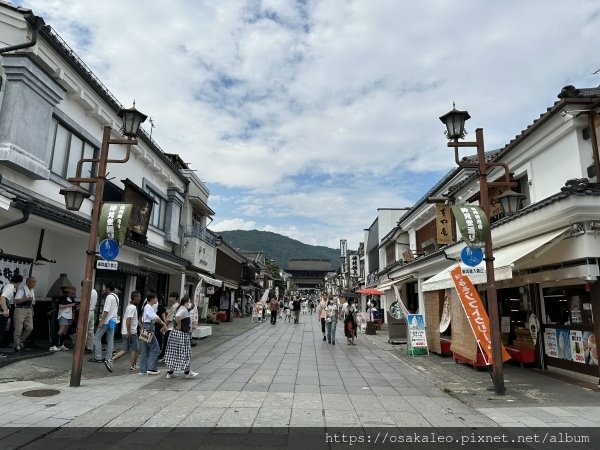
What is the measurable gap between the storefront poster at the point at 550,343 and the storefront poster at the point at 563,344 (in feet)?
0.39

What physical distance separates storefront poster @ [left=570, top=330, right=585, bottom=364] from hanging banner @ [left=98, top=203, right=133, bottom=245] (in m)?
10.0

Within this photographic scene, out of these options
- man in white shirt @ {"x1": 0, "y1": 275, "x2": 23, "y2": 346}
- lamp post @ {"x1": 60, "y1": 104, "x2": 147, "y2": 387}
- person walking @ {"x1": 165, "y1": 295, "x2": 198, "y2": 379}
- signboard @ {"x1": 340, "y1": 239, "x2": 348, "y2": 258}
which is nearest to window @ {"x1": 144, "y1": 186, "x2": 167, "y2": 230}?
man in white shirt @ {"x1": 0, "y1": 275, "x2": 23, "y2": 346}

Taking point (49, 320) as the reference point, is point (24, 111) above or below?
above

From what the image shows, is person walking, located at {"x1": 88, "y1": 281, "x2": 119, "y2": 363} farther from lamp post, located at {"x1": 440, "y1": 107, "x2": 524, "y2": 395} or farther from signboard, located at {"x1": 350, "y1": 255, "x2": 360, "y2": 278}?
signboard, located at {"x1": 350, "y1": 255, "x2": 360, "y2": 278}

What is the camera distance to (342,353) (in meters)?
13.9

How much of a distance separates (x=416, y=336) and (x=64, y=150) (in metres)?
12.4

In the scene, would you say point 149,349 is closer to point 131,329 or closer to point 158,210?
point 131,329

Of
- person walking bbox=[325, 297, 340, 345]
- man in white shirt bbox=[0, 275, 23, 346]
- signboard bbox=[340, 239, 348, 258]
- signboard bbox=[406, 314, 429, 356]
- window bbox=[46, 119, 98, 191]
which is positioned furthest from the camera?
signboard bbox=[340, 239, 348, 258]

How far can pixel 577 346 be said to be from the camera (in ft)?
28.8

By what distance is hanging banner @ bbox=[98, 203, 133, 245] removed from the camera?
8281 millimetres

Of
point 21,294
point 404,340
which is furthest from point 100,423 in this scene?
point 404,340

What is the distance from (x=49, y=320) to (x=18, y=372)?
10.9 ft

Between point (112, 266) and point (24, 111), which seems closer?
point (112, 266)
